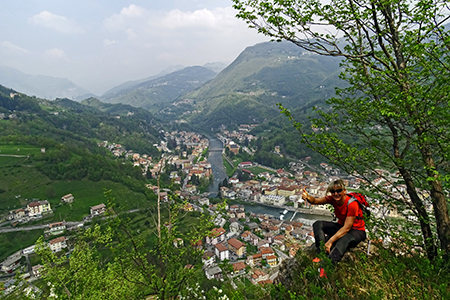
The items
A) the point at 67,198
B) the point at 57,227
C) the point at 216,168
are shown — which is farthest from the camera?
the point at 216,168

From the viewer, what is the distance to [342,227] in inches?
A: 142

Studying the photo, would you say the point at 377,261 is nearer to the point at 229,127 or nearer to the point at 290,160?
the point at 290,160

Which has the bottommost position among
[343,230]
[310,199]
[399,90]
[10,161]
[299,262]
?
[10,161]

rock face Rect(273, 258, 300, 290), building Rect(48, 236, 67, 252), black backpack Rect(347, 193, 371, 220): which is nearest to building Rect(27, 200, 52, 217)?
building Rect(48, 236, 67, 252)

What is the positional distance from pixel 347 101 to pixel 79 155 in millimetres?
66596

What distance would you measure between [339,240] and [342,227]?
204 millimetres

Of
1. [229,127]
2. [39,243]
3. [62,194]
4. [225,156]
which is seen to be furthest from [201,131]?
[39,243]

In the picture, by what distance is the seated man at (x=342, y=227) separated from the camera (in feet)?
11.4

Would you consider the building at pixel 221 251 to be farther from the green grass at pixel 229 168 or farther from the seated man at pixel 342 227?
the green grass at pixel 229 168

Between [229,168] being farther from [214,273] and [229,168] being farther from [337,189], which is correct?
[337,189]

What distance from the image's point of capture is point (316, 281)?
3.23m

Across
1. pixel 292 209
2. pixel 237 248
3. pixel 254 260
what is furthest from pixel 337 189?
pixel 292 209

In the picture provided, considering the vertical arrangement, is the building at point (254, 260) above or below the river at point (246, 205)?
above

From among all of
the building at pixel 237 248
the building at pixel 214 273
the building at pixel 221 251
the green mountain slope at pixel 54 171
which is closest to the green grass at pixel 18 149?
the green mountain slope at pixel 54 171
